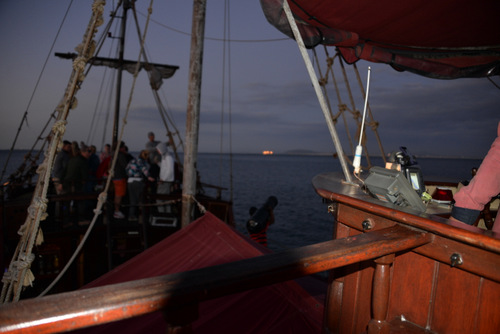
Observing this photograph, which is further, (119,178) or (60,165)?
(60,165)

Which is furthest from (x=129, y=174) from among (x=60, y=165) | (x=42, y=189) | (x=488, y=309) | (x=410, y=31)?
(x=488, y=309)

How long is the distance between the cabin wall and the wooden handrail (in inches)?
16.0

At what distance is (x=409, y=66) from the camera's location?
163 inches

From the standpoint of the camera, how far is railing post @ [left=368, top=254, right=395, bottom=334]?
1448 mm

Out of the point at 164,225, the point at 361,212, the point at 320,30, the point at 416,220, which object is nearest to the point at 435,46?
the point at 320,30

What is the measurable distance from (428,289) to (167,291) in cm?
134

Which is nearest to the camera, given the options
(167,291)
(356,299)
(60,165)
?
(167,291)

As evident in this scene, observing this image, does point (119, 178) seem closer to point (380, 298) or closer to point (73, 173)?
point (73, 173)

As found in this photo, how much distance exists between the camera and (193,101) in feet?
15.6

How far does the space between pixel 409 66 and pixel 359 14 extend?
151 cm

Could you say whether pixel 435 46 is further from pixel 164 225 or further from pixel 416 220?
pixel 164 225

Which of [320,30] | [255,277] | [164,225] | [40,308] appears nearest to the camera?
[40,308]

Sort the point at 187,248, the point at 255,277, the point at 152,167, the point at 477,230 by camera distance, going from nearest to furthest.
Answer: the point at 255,277 → the point at 477,230 → the point at 187,248 → the point at 152,167

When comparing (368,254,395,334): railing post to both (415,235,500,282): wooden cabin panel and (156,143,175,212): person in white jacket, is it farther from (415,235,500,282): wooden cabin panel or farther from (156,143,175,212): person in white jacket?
(156,143,175,212): person in white jacket
